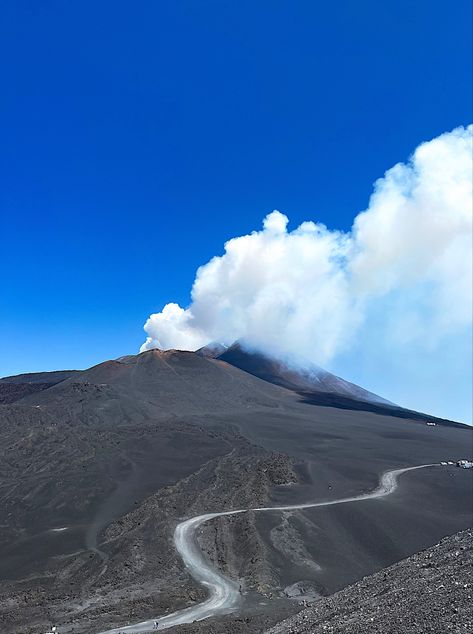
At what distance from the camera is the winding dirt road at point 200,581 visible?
28.3m

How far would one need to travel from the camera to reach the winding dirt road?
2834cm

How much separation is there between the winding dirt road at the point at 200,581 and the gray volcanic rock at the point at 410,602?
7667mm

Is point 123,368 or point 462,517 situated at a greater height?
point 123,368

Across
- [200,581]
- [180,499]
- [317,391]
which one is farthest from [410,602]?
[317,391]

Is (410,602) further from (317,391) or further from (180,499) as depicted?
(317,391)

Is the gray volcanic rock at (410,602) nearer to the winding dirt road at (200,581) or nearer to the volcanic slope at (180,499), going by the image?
the winding dirt road at (200,581)

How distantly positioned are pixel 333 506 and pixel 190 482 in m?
19.4

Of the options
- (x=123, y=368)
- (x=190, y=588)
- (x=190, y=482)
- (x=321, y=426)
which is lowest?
(x=190, y=588)

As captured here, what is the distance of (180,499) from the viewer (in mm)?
56469

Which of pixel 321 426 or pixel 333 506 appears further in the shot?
pixel 321 426

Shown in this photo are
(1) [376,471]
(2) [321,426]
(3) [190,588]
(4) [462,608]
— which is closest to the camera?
(4) [462,608]

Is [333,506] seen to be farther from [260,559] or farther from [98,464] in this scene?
[98,464]

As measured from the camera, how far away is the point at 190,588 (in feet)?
113

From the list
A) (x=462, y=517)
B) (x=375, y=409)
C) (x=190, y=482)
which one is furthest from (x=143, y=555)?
(x=375, y=409)
